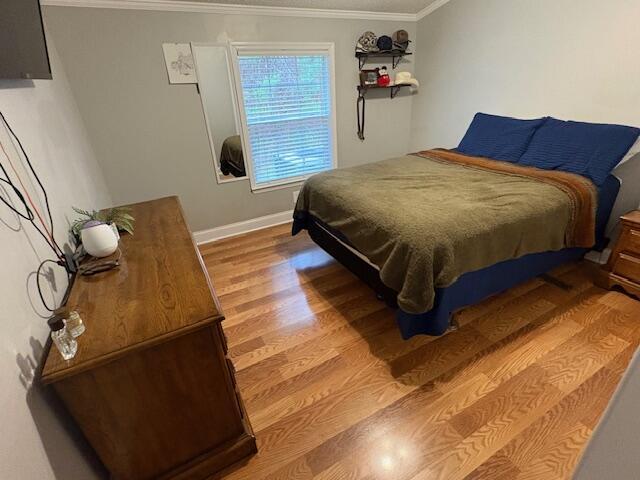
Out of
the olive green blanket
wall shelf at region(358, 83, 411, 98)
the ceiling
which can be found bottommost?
the olive green blanket

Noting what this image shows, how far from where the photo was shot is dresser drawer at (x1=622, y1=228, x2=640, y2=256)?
1.85 metres

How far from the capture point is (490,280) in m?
1.79

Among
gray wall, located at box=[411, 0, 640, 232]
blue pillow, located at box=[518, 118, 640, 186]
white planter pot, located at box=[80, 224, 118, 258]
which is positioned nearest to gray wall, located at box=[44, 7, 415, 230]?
gray wall, located at box=[411, 0, 640, 232]

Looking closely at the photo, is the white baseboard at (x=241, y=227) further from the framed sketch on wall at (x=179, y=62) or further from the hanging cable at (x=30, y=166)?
the hanging cable at (x=30, y=166)

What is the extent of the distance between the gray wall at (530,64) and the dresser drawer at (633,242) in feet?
1.52

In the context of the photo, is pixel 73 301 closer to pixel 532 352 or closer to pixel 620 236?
pixel 532 352

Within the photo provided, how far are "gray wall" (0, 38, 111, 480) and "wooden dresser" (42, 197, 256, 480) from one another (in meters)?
0.07

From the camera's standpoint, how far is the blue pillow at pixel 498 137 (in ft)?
8.23

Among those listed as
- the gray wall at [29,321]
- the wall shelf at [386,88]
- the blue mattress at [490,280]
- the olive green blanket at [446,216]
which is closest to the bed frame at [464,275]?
the blue mattress at [490,280]

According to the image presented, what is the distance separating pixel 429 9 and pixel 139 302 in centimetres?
393

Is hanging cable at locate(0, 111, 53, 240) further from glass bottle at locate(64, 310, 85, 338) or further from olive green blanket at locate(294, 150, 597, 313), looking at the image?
olive green blanket at locate(294, 150, 597, 313)

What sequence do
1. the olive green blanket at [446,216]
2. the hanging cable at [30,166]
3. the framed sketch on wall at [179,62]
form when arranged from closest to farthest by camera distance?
the hanging cable at [30,166] → the olive green blanket at [446,216] → the framed sketch on wall at [179,62]

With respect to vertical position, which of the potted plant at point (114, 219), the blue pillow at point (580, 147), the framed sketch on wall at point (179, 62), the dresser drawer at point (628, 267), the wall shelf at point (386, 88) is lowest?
the dresser drawer at point (628, 267)

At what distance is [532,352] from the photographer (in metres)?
1.65
